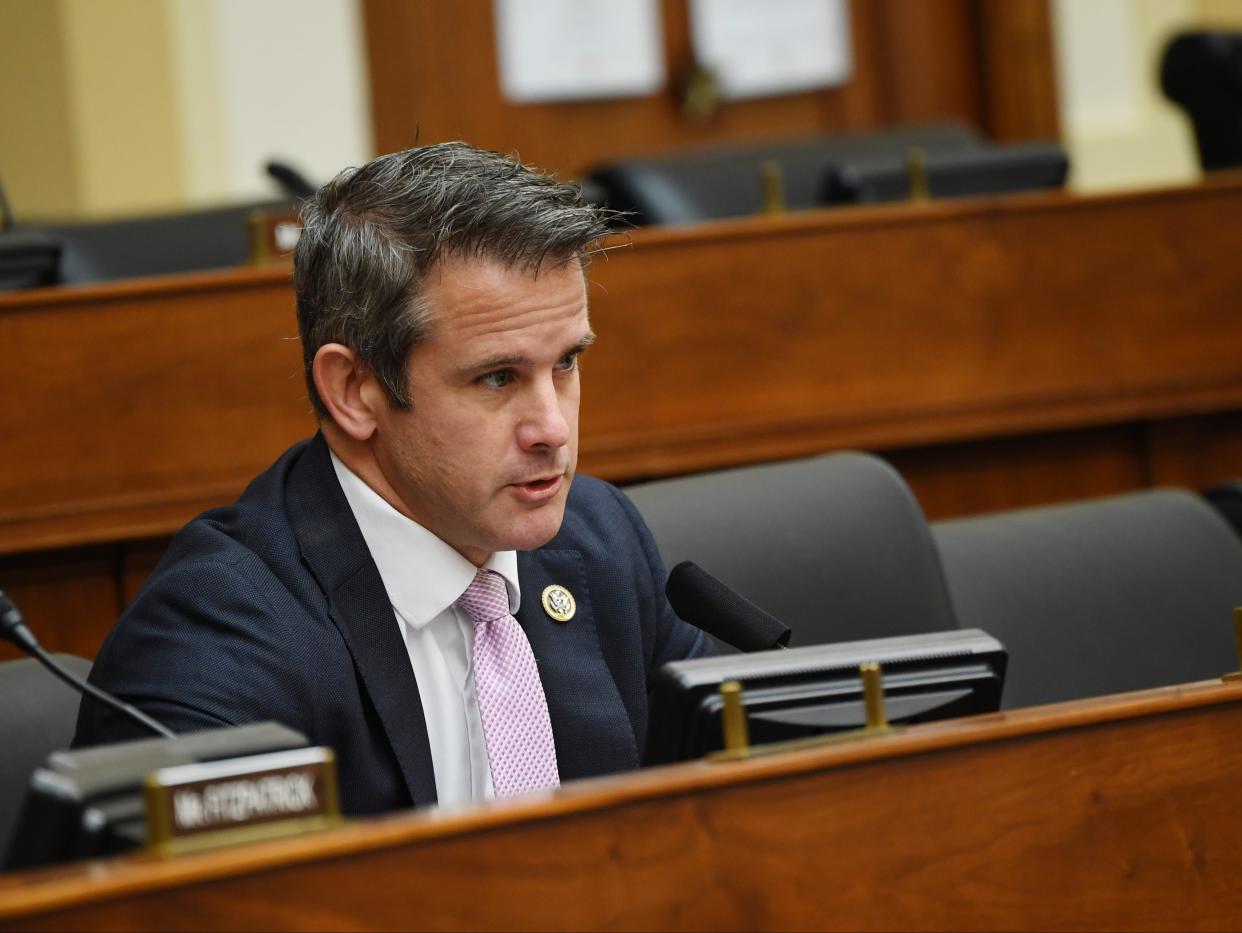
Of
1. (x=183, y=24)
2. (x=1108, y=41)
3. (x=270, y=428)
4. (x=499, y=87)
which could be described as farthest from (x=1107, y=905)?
(x=1108, y=41)

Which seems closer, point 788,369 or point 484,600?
point 484,600

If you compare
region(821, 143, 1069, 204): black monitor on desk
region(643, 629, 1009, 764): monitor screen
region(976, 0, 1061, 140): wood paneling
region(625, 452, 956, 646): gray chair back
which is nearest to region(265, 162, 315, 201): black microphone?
region(821, 143, 1069, 204): black monitor on desk

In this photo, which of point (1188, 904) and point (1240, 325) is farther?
point (1240, 325)

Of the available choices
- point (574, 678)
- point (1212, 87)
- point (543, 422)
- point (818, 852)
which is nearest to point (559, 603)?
point (574, 678)

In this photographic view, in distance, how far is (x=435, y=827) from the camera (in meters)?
0.97

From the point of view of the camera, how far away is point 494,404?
5.32ft

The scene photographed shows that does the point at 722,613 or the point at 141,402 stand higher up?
the point at 141,402

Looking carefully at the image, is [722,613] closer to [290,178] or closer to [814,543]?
[814,543]

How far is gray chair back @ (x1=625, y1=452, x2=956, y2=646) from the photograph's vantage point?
79.6 inches

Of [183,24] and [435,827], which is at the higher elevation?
[183,24]

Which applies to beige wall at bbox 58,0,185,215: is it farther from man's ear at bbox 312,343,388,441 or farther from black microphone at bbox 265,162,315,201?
man's ear at bbox 312,343,388,441

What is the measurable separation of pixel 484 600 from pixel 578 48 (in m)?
3.23

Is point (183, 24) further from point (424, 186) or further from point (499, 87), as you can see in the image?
point (424, 186)

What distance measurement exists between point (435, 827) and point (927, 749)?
1.01ft
